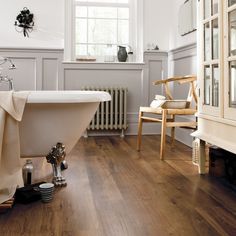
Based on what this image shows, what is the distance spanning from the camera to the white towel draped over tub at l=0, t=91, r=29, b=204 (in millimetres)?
1708

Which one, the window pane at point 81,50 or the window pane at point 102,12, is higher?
the window pane at point 102,12

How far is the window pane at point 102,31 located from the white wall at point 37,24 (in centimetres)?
41

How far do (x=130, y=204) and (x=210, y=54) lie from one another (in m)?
1.12

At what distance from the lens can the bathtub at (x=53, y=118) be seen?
1.90 m

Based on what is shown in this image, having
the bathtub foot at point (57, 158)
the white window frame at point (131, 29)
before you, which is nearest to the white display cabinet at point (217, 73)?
the bathtub foot at point (57, 158)

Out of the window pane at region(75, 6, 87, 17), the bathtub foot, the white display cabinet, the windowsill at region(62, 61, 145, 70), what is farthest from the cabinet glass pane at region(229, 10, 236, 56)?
the window pane at region(75, 6, 87, 17)

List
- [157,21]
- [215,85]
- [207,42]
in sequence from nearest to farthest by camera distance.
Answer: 1. [215,85]
2. [207,42]
3. [157,21]

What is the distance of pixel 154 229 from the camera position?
1.46 metres

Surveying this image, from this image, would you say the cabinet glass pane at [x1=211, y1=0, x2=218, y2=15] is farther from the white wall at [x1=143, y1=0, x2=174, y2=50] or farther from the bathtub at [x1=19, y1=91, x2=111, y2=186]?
the white wall at [x1=143, y1=0, x2=174, y2=50]

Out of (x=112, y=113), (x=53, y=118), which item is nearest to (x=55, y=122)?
(x=53, y=118)

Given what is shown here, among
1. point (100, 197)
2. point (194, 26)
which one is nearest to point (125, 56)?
point (194, 26)

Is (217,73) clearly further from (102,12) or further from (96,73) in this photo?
(102,12)

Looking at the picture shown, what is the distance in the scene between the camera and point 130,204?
70.4 inches

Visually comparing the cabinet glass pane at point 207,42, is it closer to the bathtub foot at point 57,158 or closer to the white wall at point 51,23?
the bathtub foot at point 57,158
